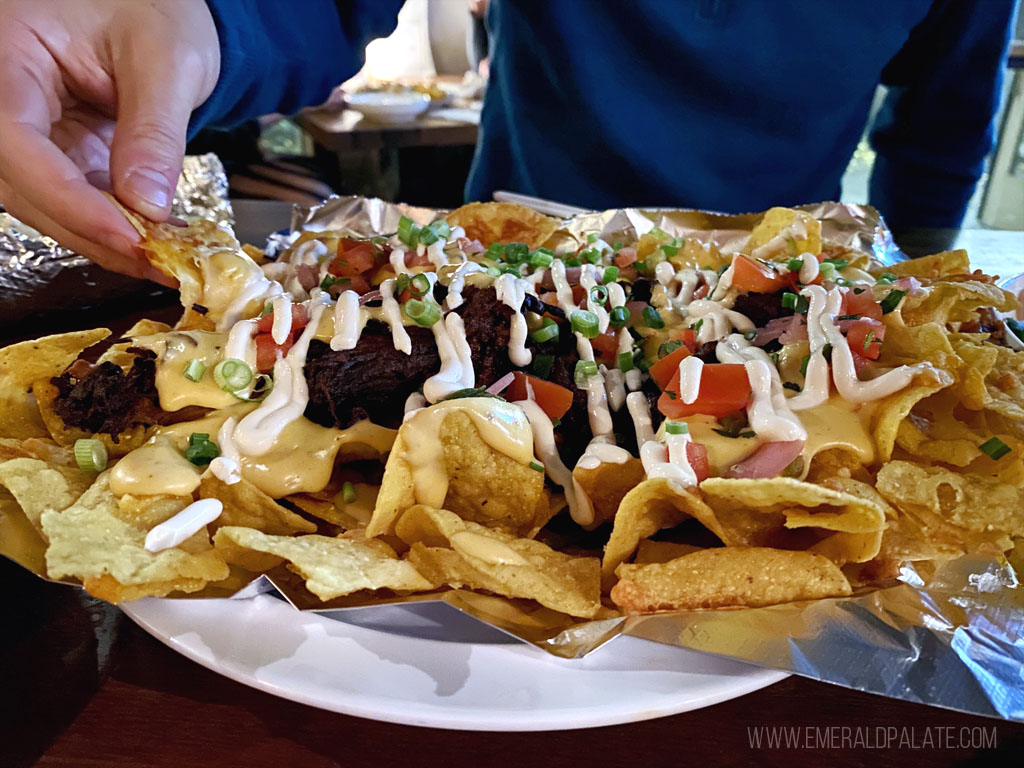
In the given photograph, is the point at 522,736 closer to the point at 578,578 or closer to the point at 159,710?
the point at 578,578

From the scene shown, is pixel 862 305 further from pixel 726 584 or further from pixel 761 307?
pixel 726 584

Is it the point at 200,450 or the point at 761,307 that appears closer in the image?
the point at 200,450

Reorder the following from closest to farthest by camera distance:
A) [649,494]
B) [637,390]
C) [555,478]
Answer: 1. [649,494]
2. [555,478]
3. [637,390]

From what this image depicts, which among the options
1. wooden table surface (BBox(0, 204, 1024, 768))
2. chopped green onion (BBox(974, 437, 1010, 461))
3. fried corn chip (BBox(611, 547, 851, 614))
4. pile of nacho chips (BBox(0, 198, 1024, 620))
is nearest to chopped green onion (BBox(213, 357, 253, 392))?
pile of nacho chips (BBox(0, 198, 1024, 620))

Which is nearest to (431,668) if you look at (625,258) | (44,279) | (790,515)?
(790,515)

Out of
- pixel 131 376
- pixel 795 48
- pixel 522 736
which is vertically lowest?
pixel 522 736

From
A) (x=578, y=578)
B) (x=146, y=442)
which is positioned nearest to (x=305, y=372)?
(x=146, y=442)

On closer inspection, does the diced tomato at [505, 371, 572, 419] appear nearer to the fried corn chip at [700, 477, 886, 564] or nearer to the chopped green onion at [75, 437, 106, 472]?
the fried corn chip at [700, 477, 886, 564]
